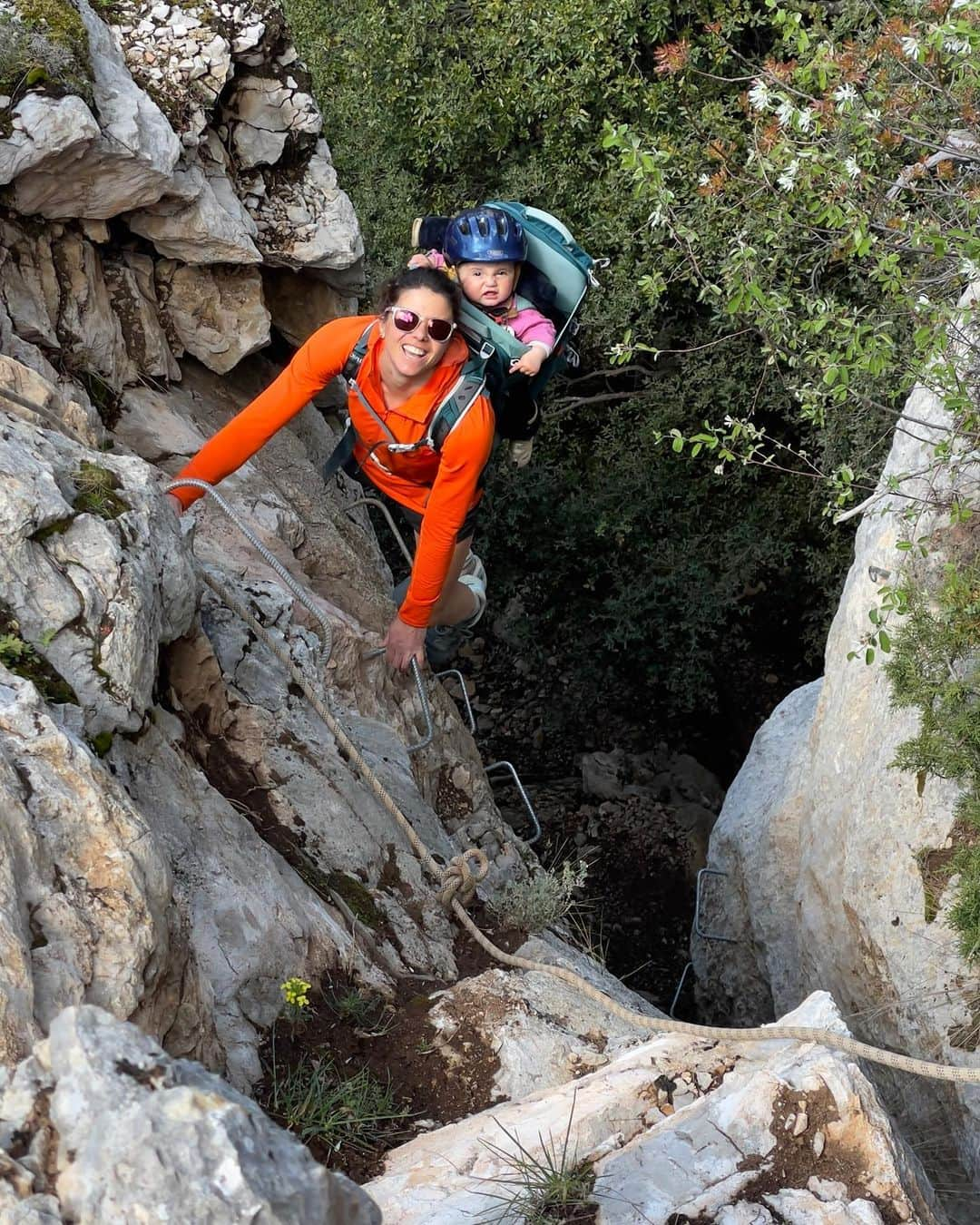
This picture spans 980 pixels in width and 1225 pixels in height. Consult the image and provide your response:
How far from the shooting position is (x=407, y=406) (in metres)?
5.55

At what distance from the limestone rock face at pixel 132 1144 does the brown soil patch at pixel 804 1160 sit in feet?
4.86

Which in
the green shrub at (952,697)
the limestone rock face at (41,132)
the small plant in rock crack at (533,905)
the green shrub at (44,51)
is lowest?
the green shrub at (952,697)

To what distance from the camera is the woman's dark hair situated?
203 inches

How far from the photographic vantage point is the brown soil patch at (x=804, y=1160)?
2977 mm

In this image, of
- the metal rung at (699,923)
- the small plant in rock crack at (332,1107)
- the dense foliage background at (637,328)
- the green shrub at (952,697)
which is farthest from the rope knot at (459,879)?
the dense foliage background at (637,328)

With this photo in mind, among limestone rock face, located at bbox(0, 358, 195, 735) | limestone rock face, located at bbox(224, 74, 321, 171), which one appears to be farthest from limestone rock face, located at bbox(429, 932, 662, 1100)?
limestone rock face, located at bbox(224, 74, 321, 171)

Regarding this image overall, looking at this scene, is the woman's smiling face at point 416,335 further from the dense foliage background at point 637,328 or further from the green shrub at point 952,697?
the dense foliage background at point 637,328

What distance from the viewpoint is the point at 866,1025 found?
18.2 ft

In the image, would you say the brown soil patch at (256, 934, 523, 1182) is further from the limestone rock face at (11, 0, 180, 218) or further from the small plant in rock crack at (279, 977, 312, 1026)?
the limestone rock face at (11, 0, 180, 218)

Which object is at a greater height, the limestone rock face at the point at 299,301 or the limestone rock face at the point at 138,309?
the limestone rock face at the point at 138,309

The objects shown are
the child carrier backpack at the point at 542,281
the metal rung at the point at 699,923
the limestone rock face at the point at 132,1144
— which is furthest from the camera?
the metal rung at the point at 699,923

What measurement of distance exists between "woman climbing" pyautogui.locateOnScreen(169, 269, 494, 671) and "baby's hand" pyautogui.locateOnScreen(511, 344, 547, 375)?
246mm

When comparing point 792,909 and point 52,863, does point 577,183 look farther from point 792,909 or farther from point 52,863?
point 52,863

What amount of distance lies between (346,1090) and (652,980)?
6801mm
